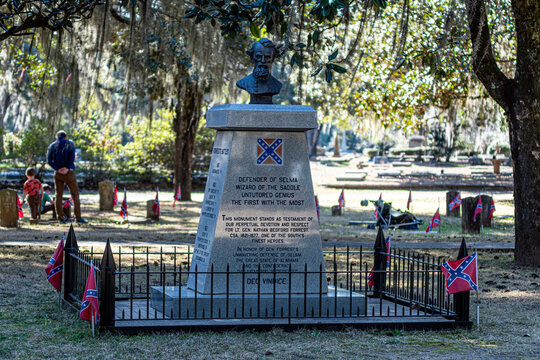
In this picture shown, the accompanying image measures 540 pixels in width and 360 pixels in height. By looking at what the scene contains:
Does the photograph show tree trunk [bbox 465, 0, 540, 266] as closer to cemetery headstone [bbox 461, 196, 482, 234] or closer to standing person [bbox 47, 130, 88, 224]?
cemetery headstone [bbox 461, 196, 482, 234]

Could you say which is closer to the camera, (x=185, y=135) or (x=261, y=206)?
(x=261, y=206)


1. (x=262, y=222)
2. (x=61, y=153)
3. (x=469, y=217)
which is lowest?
(x=469, y=217)

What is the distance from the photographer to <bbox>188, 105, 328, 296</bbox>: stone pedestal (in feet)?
27.4

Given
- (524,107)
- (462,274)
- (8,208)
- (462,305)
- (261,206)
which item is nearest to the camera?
(462,274)

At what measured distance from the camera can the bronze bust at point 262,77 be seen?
8.77 metres

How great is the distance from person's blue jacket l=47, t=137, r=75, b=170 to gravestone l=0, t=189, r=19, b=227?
1387mm

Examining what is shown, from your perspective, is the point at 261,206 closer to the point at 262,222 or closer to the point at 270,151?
the point at 262,222

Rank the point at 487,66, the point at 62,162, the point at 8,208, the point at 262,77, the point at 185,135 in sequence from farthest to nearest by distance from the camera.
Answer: the point at 185,135 < the point at 62,162 < the point at 8,208 < the point at 487,66 < the point at 262,77

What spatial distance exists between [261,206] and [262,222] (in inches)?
6.9

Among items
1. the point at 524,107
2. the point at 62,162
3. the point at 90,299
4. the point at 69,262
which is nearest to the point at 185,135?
the point at 62,162

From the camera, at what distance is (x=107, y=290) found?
7.46 m

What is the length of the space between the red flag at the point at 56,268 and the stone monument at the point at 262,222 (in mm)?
1240

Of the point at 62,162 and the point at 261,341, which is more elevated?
the point at 62,162

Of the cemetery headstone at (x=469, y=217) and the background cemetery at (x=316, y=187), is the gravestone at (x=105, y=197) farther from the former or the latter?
the cemetery headstone at (x=469, y=217)
